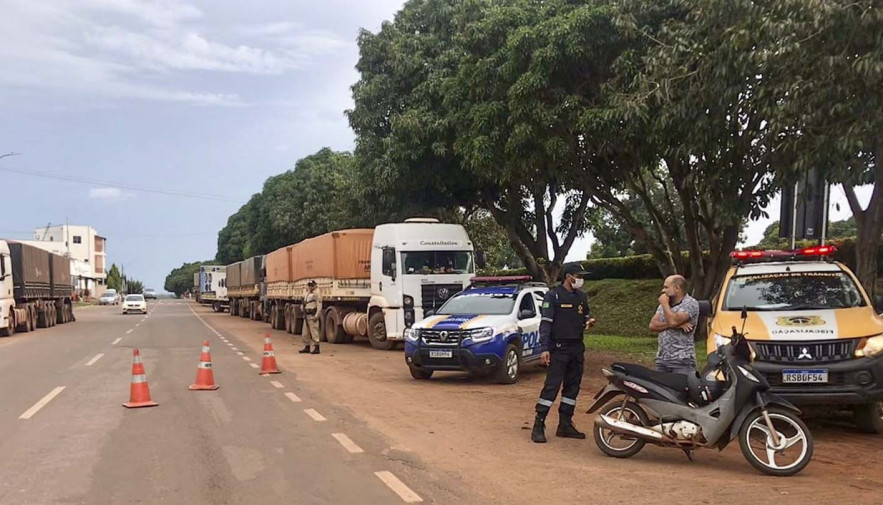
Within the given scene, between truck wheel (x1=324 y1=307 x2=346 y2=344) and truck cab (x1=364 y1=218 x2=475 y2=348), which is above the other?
truck cab (x1=364 y1=218 x2=475 y2=348)

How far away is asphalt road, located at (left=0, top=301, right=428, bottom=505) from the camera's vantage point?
627 cm

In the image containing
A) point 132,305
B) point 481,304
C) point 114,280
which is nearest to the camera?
point 481,304

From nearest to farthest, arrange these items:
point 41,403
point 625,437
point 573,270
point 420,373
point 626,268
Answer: point 625,437, point 573,270, point 41,403, point 420,373, point 626,268

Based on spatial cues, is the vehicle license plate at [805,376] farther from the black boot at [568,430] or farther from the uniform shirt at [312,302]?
the uniform shirt at [312,302]

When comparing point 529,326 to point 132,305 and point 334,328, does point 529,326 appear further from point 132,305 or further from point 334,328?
point 132,305

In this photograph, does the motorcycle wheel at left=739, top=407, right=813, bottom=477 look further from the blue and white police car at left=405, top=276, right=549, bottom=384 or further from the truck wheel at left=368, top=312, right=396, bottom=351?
the truck wheel at left=368, top=312, right=396, bottom=351

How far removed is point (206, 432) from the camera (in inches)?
348

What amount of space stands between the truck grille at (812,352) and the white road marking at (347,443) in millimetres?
4500

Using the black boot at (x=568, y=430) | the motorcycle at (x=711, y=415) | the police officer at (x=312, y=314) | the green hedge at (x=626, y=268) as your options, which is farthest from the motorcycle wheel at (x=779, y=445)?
the green hedge at (x=626, y=268)

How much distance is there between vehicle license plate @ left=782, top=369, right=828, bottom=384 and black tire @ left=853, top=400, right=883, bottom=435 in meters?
1.10

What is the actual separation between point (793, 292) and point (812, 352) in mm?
1615


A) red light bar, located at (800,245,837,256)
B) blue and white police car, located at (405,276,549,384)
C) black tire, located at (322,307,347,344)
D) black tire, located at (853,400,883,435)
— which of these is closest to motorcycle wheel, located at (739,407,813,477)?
black tire, located at (853,400,883,435)

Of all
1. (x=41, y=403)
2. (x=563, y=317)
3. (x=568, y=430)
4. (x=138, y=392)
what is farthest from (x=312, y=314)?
(x=563, y=317)

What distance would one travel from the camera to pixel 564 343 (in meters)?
8.30
